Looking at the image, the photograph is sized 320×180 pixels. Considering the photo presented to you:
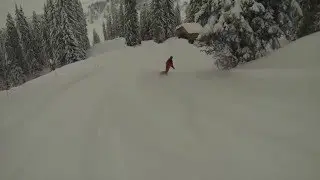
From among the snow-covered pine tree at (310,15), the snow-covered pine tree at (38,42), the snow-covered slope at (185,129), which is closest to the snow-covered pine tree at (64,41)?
the snow-covered pine tree at (38,42)

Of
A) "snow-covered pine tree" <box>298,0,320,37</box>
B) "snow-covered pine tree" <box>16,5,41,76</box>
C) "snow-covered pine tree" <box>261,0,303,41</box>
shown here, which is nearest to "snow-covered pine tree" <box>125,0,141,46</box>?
"snow-covered pine tree" <box>16,5,41,76</box>

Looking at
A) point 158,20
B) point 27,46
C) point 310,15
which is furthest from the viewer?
point 27,46

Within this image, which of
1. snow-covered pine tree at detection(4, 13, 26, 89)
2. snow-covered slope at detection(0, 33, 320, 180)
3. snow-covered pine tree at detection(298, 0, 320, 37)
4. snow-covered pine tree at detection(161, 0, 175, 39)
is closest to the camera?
snow-covered slope at detection(0, 33, 320, 180)

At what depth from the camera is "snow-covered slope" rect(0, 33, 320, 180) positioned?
974cm

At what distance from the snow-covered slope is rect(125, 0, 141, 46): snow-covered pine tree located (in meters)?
45.7

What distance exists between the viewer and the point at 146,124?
1348 centimetres

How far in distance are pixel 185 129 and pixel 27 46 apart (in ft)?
254

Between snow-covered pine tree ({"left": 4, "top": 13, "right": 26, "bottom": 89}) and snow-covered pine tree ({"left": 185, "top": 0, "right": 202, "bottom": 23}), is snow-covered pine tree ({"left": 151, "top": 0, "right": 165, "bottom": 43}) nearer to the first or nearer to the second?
snow-covered pine tree ({"left": 185, "top": 0, "right": 202, "bottom": 23})

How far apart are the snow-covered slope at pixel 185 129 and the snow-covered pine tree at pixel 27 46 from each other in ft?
209

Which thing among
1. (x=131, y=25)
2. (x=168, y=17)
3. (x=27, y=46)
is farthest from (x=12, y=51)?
(x=168, y=17)

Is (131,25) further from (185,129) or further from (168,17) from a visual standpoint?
(185,129)

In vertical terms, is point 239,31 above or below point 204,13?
below

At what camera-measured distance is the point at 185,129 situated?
40.4 ft

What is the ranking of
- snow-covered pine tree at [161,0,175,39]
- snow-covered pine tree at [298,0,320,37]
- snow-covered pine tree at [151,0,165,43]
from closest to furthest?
snow-covered pine tree at [298,0,320,37] → snow-covered pine tree at [151,0,165,43] → snow-covered pine tree at [161,0,175,39]
